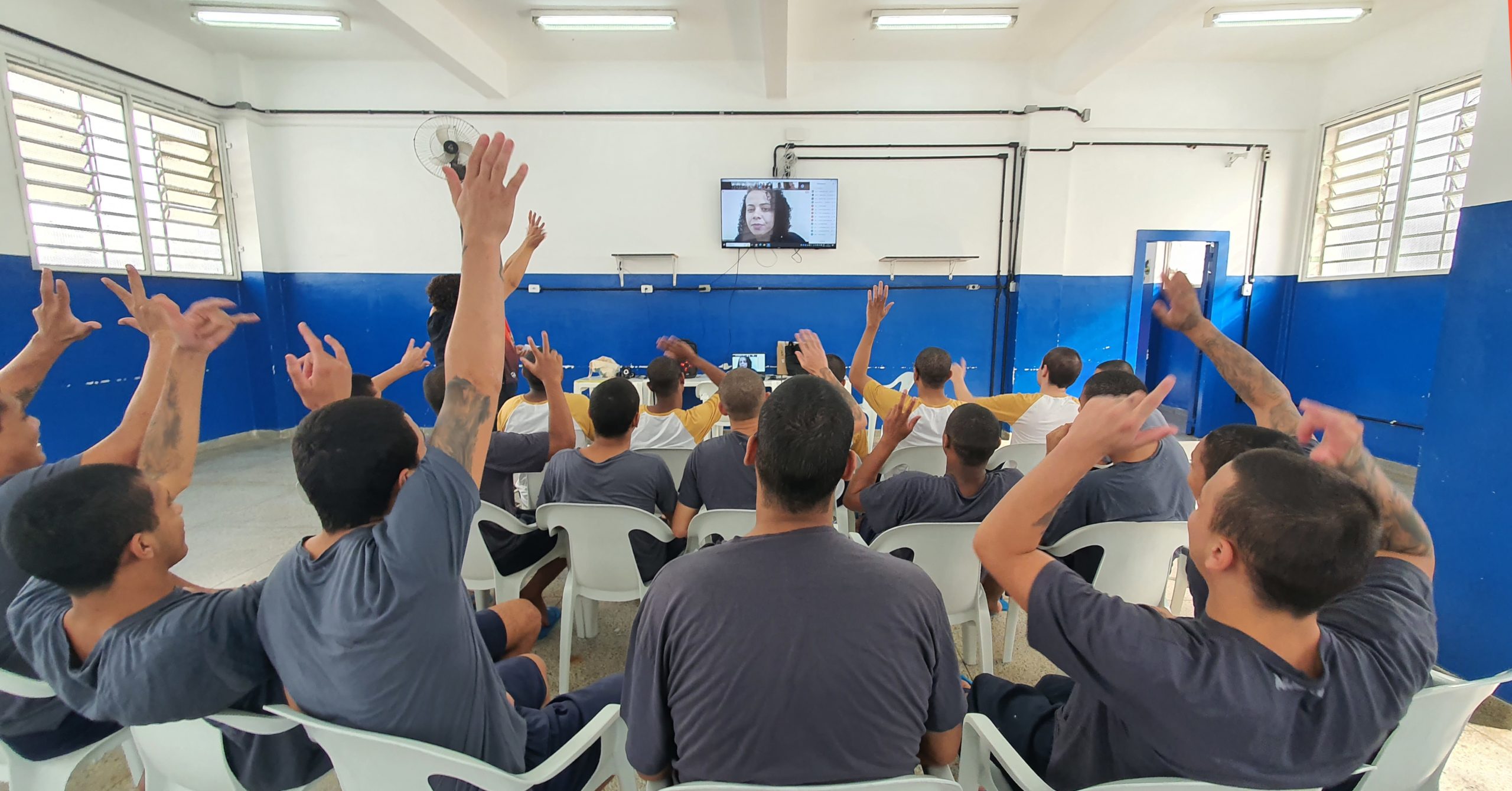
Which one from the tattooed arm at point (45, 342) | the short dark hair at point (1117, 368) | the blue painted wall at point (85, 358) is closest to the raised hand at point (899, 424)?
the short dark hair at point (1117, 368)

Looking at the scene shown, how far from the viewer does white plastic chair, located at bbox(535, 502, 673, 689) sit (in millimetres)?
1979

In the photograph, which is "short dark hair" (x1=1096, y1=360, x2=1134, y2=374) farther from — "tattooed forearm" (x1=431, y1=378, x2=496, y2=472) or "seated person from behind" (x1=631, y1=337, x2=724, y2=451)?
"tattooed forearm" (x1=431, y1=378, x2=496, y2=472)

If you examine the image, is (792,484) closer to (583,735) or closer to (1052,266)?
(583,735)

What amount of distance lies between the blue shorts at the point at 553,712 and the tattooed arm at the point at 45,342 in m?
1.58

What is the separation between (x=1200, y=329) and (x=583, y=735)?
2.10 metres

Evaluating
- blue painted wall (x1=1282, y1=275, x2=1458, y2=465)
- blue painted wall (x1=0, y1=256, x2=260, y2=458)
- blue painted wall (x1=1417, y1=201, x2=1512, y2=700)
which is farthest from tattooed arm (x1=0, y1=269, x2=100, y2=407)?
blue painted wall (x1=1282, y1=275, x2=1458, y2=465)

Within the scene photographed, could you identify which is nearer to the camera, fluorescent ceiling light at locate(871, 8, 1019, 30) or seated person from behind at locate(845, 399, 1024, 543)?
seated person from behind at locate(845, 399, 1024, 543)

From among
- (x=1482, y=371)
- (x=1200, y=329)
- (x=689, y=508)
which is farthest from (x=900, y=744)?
(x=1482, y=371)

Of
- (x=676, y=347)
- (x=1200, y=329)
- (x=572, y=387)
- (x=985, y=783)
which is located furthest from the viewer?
(x=572, y=387)

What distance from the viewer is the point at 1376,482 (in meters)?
1.16

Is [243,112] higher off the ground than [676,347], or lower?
higher

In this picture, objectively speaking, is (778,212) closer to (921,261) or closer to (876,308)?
(921,261)

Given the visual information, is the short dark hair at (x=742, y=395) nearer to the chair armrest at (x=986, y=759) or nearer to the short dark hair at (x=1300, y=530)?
the chair armrest at (x=986, y=759)

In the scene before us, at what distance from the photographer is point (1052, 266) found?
610 cm
